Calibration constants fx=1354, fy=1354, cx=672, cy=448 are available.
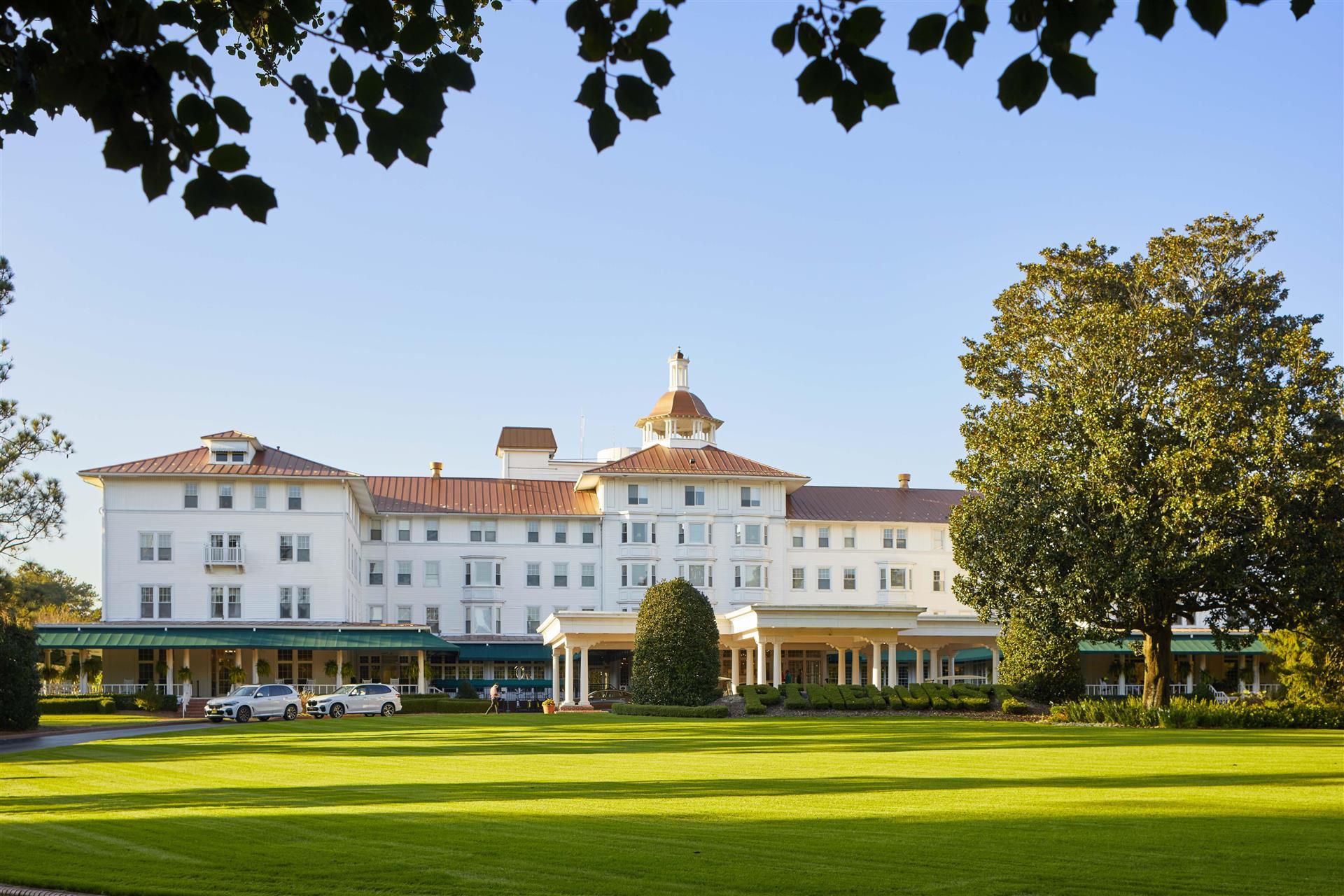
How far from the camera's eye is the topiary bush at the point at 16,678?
129 ft

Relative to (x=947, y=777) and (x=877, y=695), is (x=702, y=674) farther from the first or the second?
(x=947, y=777)

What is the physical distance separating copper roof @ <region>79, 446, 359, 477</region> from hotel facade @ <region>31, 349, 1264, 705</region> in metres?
0.14

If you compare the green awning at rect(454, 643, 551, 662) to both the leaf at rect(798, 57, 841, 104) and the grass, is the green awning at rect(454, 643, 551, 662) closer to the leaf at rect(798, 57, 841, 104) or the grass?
the grass

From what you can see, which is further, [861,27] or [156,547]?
[156,547]

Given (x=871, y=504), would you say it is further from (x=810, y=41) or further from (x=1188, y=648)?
(x=810, y=41)

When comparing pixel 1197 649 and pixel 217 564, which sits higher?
pixel 217 564

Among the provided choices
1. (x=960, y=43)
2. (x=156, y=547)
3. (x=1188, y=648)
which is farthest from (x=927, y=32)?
(x=156, y=547)

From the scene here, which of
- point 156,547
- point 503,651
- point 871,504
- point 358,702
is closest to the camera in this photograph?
point 358,702

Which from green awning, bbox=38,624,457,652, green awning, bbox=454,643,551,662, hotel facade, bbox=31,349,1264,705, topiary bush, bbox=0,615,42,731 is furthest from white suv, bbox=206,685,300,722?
green awning, bbox=454,643,551,662

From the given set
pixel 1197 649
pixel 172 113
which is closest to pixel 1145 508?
pixel 1197 649

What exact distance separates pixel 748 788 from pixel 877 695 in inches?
1220

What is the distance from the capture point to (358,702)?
50.7 m

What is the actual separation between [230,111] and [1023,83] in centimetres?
302

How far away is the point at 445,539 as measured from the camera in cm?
7494
